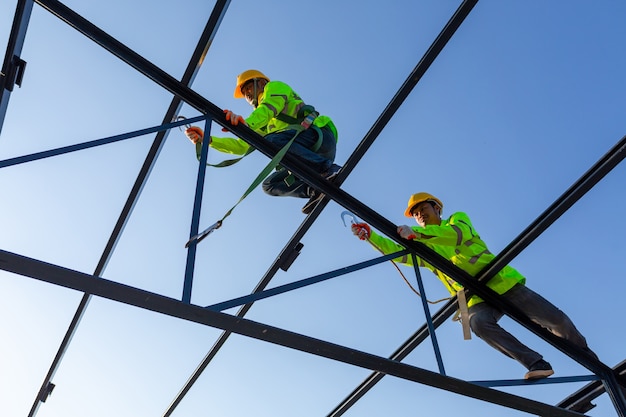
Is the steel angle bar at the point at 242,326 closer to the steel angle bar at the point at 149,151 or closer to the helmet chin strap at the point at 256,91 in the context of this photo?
the steel angle bar at the point at 149,151

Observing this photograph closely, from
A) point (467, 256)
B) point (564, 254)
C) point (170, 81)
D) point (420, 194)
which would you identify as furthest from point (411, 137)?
point (170, 81)

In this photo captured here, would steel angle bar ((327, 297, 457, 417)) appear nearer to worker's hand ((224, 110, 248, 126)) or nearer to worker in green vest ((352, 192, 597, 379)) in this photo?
worker in green vest ((352, 192, 597, 379))

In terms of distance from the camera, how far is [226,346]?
22.3ft

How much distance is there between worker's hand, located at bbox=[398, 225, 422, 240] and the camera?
18.6 ft

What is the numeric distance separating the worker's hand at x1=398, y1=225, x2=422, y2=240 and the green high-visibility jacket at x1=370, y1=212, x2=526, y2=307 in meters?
0.04

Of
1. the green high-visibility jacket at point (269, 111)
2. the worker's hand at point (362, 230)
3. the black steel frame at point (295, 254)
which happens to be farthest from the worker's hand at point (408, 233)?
the green high-visibility jacket at point (269, 111)

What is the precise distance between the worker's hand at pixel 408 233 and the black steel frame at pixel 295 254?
0.15 meters

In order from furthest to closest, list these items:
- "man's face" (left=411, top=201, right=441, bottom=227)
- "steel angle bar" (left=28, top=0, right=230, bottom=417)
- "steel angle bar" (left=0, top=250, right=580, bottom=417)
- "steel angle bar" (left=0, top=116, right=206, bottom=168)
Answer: "man's face" (left=411, top=201, right=441, bottom=227) < "steel angle bar" (left=28, top=0, right=230, bottom=417) < "steel angle bar" (left=0, top=116, right=206, bottom=168) < "steel angle bar" (left=0, top=250, right=580, bottom=417)

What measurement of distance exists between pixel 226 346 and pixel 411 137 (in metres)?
2.78

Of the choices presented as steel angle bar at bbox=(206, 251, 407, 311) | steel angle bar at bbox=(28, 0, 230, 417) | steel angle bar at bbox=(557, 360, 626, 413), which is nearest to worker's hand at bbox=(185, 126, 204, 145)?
steel angle bar at bbox=(28, 0, 230, 417)

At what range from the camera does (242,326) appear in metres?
4.14

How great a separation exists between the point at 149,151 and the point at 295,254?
154 cm

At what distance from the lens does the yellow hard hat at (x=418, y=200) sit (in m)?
6.12

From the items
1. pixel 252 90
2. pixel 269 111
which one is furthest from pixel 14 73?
pixel 252 90
